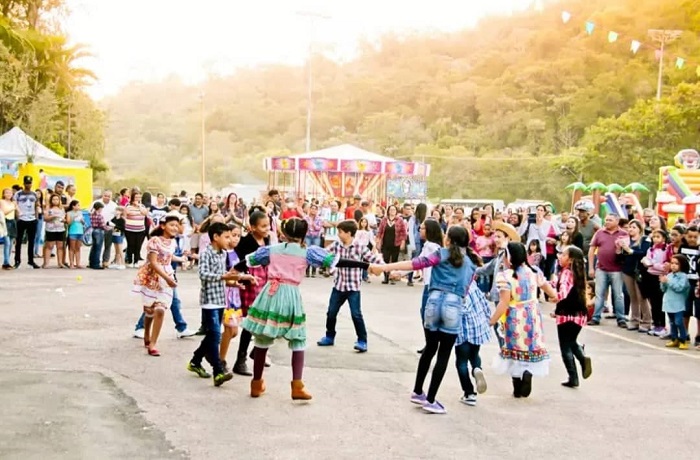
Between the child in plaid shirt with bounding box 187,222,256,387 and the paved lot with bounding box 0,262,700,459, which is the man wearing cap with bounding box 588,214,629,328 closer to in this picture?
the paved lot with bounding box 0,262,700,459

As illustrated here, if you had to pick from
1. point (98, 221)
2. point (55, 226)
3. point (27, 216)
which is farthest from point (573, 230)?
point (27, 216)

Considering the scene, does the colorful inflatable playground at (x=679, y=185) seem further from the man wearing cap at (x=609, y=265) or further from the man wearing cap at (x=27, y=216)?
the man wearing cap at (x=27, y=216)

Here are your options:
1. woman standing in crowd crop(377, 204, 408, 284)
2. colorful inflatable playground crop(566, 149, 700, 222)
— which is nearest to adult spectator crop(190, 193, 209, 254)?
woman standing in crowd crop(377, 204, 408, 284)

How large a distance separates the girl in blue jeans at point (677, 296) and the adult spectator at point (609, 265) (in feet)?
5.10

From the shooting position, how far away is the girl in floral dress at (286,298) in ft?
23.4

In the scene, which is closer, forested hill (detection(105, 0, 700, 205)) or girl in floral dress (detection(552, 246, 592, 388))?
girl in floral dress (detection(552, 246, 592, 388))

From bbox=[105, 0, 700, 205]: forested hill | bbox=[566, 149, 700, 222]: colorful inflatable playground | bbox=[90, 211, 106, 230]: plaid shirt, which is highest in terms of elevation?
bbox=[105, 0, 700, 205]: forested hill

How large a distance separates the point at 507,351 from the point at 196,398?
2.79 m

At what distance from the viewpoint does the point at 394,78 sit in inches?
4572

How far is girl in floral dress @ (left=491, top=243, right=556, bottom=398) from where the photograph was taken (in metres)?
7.87

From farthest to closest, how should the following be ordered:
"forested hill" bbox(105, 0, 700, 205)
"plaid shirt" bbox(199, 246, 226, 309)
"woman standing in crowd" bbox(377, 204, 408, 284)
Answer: "forested hill" bbox(105, 0, 700, 205)
"woman standing in crowd" bbox(377, 204, 408, 284)
"plaid shirt" bbox(199, 246, 226, 309)

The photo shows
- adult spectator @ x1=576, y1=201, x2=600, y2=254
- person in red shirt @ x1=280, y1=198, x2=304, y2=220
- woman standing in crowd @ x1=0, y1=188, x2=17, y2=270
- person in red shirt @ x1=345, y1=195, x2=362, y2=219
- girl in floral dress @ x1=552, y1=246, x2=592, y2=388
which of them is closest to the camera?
girl in floral dress @ x1=552, y1=246, x2=592, y2=388

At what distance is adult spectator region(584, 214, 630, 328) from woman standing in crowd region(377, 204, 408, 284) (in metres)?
6.70

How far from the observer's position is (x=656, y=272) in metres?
12.3
